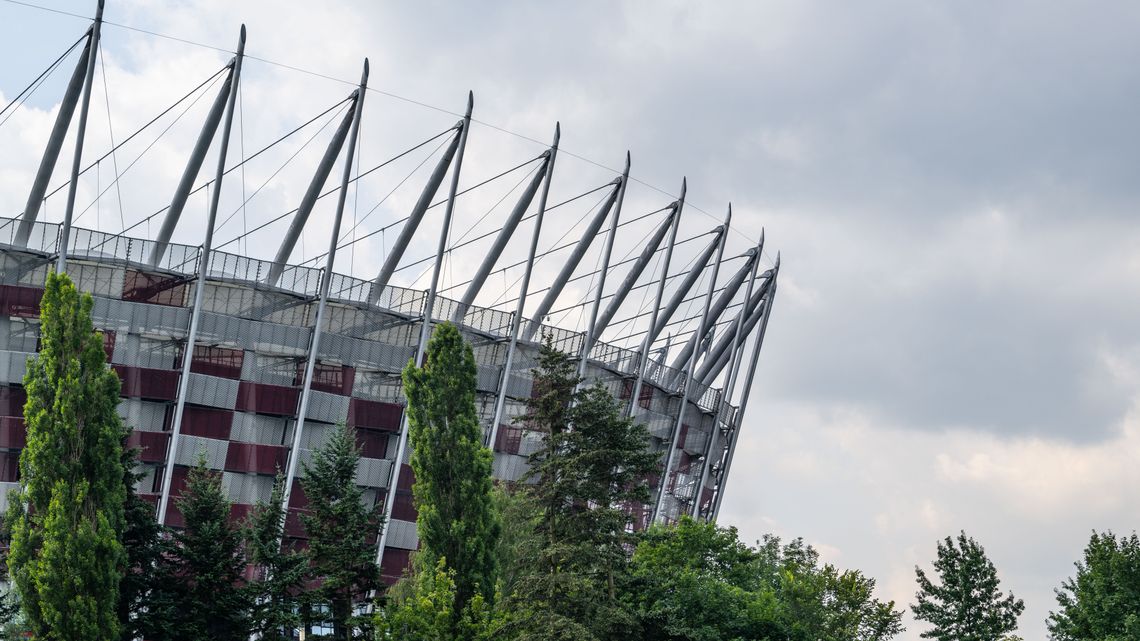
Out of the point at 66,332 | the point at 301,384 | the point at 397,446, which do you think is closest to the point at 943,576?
the point at 397,446

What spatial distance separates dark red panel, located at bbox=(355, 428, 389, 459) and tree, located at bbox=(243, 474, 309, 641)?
78.0ft

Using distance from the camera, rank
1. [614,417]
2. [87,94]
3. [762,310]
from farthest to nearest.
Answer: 1. [762,310]
2. [87,94]
3. [614,417]

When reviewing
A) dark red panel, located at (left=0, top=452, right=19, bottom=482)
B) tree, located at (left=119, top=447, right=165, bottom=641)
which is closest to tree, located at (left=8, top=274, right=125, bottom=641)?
tree, located at (left=119, top=447, right=165, bottom=641)

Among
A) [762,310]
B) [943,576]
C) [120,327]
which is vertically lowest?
[943,576]

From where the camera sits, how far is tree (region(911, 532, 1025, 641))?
69062 mm

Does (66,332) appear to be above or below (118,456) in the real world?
above

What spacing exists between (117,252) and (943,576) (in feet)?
125

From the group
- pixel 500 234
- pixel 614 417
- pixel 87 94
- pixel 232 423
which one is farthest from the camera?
pixel 500 234

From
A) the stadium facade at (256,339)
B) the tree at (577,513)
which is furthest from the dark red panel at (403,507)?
the tree at (577,513)

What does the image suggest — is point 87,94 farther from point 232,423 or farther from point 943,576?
point 943,576

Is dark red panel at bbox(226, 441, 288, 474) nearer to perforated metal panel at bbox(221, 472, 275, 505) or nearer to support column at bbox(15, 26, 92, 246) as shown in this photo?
perforated metal panel at bbox(221, 472, 275, 505)

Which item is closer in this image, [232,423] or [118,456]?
[118,456]

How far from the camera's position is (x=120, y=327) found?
67312mm

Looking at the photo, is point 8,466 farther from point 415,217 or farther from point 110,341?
point 415,217
